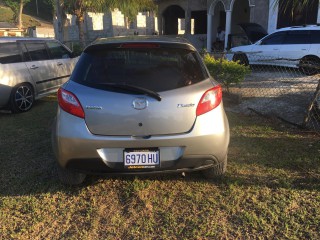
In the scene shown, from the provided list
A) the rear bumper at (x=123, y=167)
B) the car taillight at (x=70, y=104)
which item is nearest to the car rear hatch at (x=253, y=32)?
the rear bumper at (x=123, y=167)

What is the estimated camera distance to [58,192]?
12.0 feet

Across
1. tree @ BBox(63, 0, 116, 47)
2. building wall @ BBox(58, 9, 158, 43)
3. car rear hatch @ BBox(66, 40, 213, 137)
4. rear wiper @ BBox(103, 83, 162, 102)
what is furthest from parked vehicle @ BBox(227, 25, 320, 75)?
building wall @ BBox(58, 9, 158, 43)

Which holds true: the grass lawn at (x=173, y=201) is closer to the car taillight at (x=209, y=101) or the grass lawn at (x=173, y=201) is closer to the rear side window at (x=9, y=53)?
the car taillight at (x=209, y=101)

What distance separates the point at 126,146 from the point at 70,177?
0.89 metres

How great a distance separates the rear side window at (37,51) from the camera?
7664 mm

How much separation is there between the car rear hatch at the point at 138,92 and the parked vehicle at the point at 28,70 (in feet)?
13.7

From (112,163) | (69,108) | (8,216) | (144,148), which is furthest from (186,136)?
(8,216)

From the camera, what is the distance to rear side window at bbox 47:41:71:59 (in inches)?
330

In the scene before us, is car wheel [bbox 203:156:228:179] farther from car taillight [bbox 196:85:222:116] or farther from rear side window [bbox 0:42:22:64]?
rear side window [bbox 0:42:22:64]

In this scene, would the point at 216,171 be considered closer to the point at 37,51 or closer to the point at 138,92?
the point at 138,92

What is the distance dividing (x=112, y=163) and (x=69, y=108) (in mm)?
665

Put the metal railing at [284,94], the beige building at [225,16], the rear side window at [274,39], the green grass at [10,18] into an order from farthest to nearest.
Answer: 1. the green grass at [10,18]
2. the beige building at [225,16]
3. the rear side window at [274,39]
4. the metal railing at [284,94]

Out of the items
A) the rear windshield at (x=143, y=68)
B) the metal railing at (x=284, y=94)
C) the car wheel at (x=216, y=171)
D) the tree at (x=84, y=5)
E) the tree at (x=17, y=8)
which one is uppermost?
the tree at (x=17, y=8)

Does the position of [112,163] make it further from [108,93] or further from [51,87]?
[51,87]
